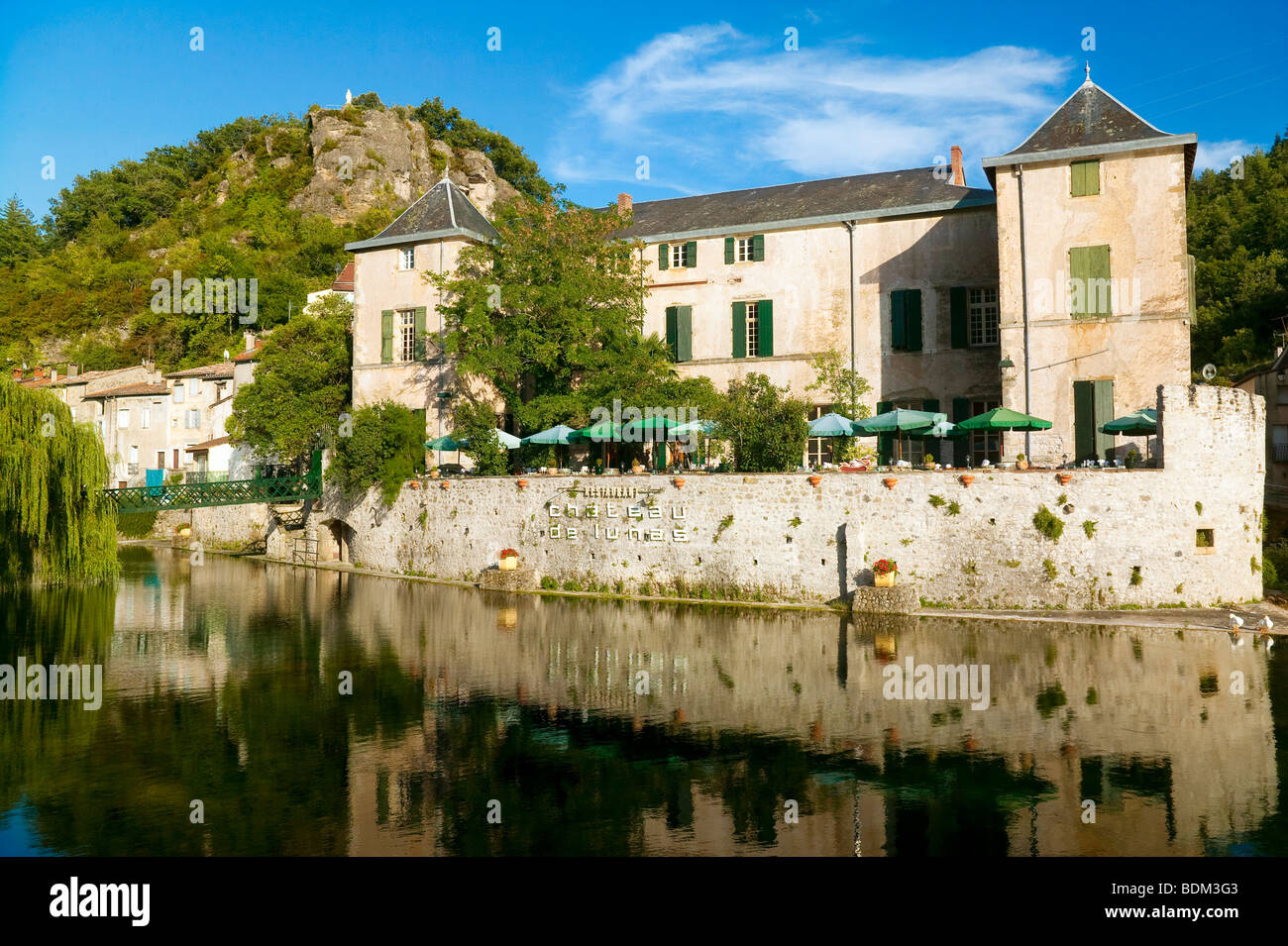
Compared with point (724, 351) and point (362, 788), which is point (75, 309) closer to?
point (724, 351)

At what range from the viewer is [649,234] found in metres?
33.2

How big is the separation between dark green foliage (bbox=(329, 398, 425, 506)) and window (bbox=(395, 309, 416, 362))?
2885 mm

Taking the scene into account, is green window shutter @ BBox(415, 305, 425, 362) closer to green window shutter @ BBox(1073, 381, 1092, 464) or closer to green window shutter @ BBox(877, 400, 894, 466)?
green window shutter @ BBox(877, 400, 894, 466)

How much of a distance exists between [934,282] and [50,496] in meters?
24.6

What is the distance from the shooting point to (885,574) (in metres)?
22.2

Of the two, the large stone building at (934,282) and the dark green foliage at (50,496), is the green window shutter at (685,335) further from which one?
the dark green foliage at (50,496)

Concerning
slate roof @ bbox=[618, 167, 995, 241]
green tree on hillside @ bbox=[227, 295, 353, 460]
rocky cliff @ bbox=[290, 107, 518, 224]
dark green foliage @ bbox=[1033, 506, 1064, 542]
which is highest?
rocky cliff @ bbox=[290, 107, 518, 224]

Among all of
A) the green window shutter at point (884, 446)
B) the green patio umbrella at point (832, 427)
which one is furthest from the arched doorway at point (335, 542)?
the green window shutter at point (884, 446)

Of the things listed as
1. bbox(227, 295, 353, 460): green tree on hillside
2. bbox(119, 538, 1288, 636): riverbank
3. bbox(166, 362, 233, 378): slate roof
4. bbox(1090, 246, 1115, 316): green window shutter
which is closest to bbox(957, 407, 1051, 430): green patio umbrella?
bbox(1090, 246, 1115, 316): green window shutter

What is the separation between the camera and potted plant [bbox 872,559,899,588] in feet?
72.7

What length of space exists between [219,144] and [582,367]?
73159 mm

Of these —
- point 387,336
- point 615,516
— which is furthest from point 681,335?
point 387,336

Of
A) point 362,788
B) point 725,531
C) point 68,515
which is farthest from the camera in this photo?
point 725,531

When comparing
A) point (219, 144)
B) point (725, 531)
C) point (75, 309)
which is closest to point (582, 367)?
point (725, 531)
